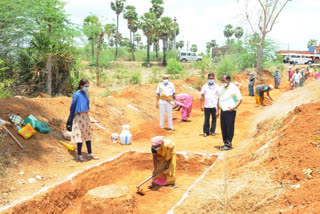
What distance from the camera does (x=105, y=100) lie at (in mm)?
10648

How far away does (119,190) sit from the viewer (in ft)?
13.9

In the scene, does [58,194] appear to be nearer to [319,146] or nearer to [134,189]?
[134,189]

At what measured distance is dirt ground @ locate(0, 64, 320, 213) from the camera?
314 centimetres

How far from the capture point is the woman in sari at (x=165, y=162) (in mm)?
4742

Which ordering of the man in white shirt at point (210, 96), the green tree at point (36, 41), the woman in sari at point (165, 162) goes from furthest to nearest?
1. the green tree at point (36, 41)
2. the man in white shirt at point (210, 96)
3. the woman in sari at point (165, 162)

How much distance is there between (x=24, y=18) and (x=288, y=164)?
31.3 feet

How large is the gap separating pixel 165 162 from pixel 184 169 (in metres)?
1.20

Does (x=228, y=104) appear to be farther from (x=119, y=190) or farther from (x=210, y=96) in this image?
(x=119, y=190)

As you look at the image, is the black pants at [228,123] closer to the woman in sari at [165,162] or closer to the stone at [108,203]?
the woman in sari at [165,162]

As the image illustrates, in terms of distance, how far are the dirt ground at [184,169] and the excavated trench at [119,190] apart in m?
0.02

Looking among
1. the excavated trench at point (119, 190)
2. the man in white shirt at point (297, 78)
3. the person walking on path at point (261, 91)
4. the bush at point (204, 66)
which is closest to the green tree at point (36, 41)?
the excavated trench at point (119, 190)

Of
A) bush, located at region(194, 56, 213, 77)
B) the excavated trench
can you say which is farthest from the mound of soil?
bush, located at region(194, 56, 213, 77)

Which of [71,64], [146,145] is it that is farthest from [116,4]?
[146,145]

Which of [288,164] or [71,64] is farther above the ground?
[71,64]
